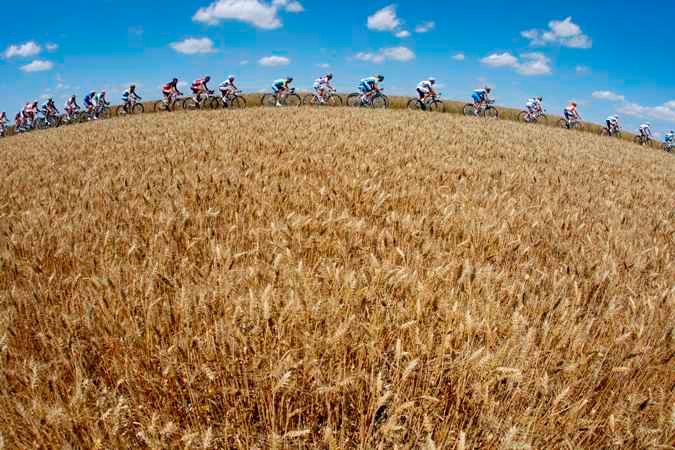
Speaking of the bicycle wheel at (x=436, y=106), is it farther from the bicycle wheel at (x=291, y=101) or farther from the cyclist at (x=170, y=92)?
the cyclist at (x=170, y=92)

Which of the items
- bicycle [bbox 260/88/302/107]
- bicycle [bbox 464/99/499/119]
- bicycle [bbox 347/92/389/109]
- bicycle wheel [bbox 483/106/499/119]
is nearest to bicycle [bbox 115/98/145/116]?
bicycle [bbox 260/88/302/107]

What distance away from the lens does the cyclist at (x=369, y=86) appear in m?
28.9

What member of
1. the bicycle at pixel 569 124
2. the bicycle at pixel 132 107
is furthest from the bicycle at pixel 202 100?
the bicycle at pixel 569 124

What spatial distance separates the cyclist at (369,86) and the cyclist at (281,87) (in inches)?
246

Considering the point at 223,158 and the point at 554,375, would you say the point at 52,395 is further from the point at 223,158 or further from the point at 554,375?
the point at 223,158

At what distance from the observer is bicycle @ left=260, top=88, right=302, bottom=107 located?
1265 inches

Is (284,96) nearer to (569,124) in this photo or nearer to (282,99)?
(282,99)

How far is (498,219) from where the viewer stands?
3736 millimetres

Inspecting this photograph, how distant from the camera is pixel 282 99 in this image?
106 ft

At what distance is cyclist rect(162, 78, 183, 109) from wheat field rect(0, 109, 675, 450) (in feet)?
103

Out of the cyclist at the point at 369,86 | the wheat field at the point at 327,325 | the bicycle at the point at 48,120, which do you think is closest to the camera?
the wheat field at the point at 327,325

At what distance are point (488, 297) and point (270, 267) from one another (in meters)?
1.31

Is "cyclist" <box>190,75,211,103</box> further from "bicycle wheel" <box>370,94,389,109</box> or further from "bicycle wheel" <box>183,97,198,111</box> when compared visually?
"bicycle wheel" <box>370,94,389,109</box>

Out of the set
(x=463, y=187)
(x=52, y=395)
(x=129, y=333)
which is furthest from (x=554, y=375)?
(x=463, y=187)
